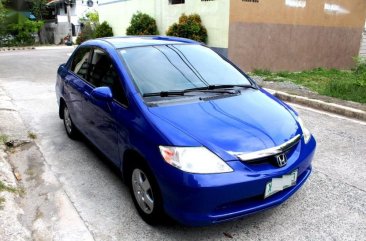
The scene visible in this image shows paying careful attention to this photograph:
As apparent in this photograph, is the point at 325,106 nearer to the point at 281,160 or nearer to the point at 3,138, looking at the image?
Result: the point at 281,160

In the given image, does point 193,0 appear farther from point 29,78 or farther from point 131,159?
point 131,159

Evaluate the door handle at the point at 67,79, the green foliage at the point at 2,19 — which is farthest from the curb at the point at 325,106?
the green foliage at the point at 2,19

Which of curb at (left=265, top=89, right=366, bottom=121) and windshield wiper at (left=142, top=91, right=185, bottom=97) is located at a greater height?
windshield wiper at (left=142, top=91, right=185, bottom=97)

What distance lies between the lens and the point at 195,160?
8.61 feet

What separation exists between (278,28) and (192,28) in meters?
2.90

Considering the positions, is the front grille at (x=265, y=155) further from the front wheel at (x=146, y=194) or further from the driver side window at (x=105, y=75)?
the driver side window at (x=105, y=75)

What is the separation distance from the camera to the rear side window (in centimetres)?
456

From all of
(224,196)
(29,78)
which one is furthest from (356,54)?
(224,196)

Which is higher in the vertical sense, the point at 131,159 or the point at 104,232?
the point at 131,159

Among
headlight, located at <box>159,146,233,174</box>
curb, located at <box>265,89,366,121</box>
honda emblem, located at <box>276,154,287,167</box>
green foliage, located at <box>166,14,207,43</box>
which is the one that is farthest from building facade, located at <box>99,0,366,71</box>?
headlight, located at <box>159,146,233,174</box>

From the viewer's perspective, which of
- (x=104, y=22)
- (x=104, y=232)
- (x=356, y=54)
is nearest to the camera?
(x=104, y=232)

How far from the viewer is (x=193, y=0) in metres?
12.2

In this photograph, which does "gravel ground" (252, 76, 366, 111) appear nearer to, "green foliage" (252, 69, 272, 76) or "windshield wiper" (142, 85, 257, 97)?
"green foliage" (252, 69, 272, 76)

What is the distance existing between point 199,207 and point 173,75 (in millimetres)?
1549
